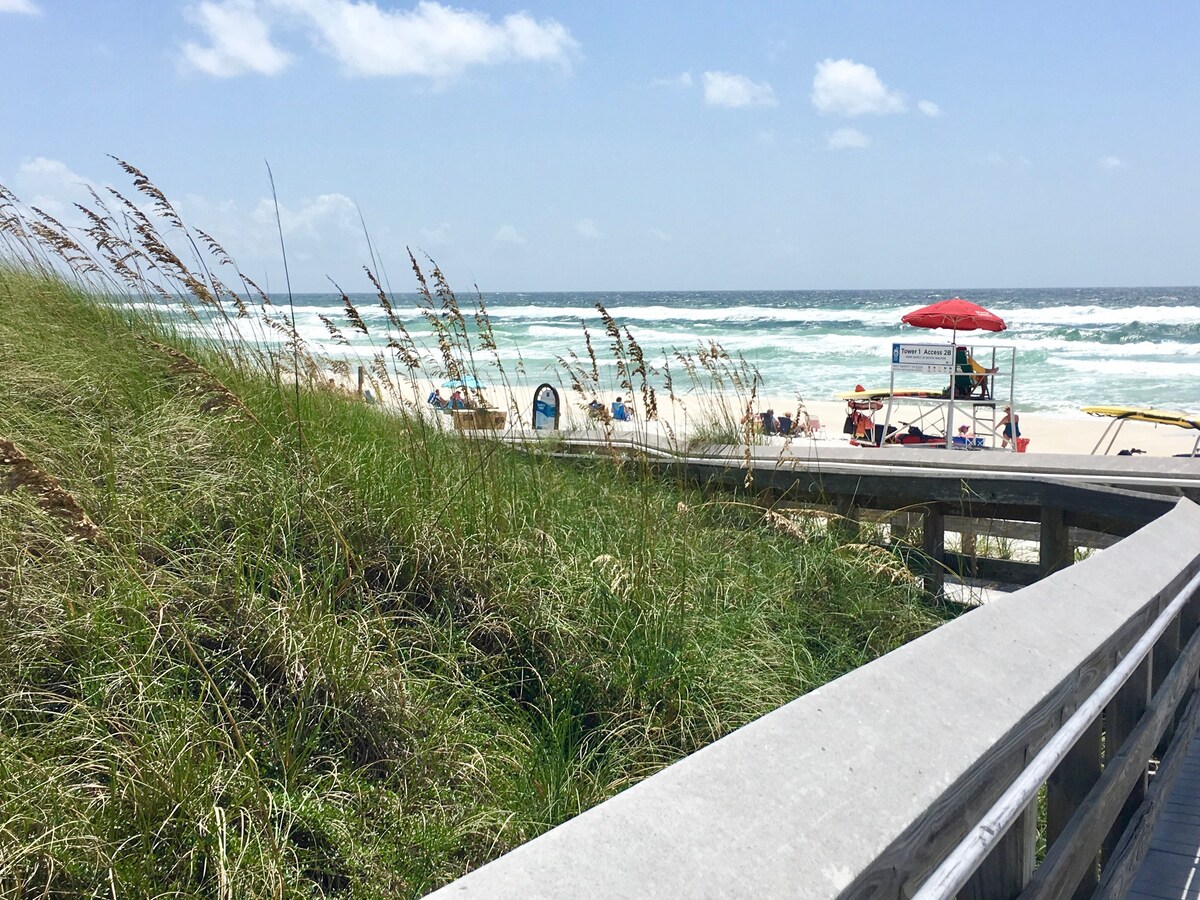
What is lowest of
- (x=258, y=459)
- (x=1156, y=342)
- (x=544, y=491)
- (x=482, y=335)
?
(x=1156, y=342)

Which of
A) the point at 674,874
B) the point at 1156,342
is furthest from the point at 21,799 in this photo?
the point at 1156,342

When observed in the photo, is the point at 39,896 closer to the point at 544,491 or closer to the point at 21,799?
the point at 21,799

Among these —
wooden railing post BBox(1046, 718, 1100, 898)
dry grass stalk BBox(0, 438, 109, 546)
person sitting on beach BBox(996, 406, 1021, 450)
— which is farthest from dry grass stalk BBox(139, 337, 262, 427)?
person sitting on beach BBox(996, 406, 1021, 450)

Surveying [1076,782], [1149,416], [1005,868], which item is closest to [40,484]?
[1005,868]

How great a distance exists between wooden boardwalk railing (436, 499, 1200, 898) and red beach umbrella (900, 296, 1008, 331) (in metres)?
12.6

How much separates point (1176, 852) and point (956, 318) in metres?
12.4

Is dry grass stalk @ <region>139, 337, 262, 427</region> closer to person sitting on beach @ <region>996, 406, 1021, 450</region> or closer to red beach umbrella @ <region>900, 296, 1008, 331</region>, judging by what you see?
person sitting on beach @ <region>996, 406, 1021, 450</region>

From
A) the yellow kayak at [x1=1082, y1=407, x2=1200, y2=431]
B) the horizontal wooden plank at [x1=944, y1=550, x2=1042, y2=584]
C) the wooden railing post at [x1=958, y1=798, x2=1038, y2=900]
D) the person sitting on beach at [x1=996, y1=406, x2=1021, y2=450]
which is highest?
the wooden railing post at [x1=958, y1=798, x2=1038, y2=900]

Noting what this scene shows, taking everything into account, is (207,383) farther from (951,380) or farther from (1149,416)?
(1149,416)

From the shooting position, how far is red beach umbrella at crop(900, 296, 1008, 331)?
14.2m

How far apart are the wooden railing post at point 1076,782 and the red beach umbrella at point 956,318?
12443 mm

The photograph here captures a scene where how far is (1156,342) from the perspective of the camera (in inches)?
1704

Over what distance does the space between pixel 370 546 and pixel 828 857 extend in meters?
2.13

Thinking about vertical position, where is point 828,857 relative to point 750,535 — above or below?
above
